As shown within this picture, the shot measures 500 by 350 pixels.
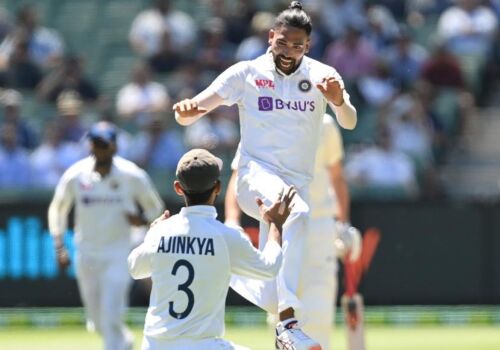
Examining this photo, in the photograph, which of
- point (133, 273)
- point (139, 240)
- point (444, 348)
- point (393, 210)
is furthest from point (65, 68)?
point (133, 273)

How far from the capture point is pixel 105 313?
14.3 metres

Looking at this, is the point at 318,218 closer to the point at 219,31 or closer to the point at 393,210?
the point at 393,210

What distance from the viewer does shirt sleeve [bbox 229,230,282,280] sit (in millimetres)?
8852

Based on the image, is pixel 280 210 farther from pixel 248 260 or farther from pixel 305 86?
pixel 305 86

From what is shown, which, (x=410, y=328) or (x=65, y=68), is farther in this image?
(x=65, y=68)

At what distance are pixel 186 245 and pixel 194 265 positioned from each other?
12 cm

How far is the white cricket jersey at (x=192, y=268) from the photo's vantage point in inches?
341

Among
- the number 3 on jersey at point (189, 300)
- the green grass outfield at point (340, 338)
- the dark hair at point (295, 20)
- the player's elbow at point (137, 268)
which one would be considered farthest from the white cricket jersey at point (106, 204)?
the number 3 on jersey at point (189, 300)

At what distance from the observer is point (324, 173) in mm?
12258

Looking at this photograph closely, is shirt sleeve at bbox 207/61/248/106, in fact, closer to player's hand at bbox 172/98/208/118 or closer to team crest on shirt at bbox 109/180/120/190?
player's hand at bbox 172/98/208/118

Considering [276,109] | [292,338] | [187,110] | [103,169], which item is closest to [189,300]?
[292,338]

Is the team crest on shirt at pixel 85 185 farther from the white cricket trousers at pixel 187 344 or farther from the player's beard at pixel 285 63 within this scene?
the white cricket trousers at pixel 187 344

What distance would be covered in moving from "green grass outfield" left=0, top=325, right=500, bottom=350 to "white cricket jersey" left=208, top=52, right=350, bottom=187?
580cm

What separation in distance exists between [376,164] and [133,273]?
11.0m
